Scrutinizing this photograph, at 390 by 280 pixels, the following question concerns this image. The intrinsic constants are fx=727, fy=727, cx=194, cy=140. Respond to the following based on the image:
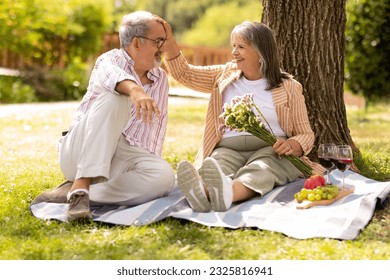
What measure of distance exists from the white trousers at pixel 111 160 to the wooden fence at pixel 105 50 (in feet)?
32.0

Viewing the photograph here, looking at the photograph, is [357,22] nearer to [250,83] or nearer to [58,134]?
[58,134]

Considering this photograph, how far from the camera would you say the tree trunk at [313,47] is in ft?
17.4

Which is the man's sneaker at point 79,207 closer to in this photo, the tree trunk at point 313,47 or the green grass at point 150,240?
the green grass at point 150,240

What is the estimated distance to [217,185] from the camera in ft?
13.2

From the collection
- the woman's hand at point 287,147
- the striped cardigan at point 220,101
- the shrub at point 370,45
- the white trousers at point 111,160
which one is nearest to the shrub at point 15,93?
the shrub at point 370,45

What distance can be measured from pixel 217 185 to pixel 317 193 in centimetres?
59

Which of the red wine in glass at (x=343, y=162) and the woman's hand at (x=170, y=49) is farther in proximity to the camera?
the woman's hand at (x=170, y=49)

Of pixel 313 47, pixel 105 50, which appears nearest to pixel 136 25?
pixel 313 47

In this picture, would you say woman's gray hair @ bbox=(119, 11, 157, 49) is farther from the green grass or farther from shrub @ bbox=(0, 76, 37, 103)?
shrub @ bbox=(0, 76, 37, 103)

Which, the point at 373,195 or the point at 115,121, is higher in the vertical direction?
the point at 115,121

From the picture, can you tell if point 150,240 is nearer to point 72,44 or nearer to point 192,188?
point 192,188

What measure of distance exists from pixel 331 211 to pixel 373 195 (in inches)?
14.3

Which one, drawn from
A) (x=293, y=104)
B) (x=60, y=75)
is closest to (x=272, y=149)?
(x=293, y=104)

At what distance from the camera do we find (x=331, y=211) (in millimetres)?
3961
